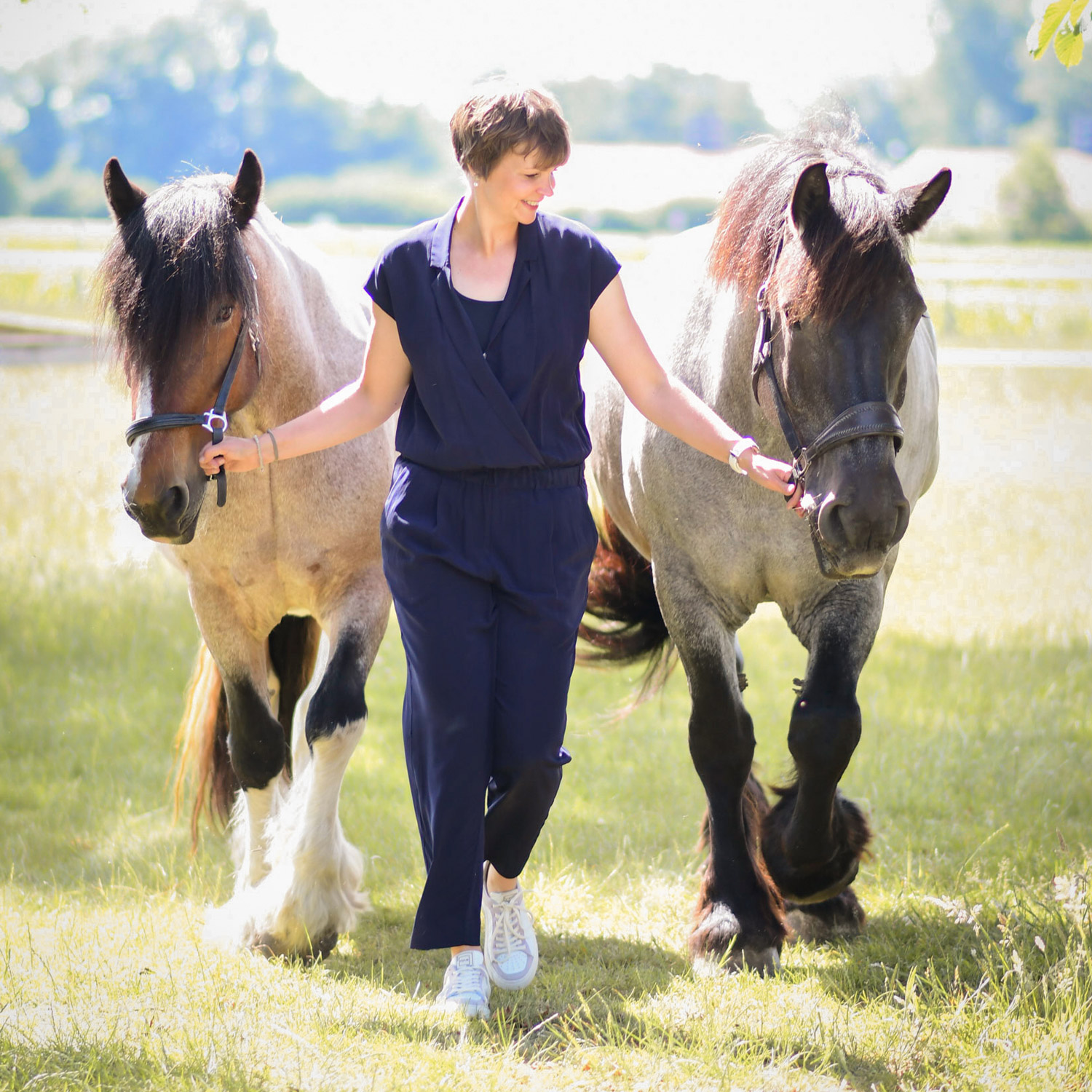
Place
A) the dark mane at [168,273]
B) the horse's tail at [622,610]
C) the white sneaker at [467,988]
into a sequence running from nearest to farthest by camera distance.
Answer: the white sneaker at [467,988]
the dark mane at [168,273]
the horse's tail at [622,610]

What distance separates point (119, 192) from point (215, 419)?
75cm

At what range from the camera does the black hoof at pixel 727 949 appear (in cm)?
333

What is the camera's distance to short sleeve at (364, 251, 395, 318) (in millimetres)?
2922

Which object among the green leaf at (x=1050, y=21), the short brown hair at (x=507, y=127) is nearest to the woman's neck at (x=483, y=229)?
the short brown hair at (x=507, y=127)

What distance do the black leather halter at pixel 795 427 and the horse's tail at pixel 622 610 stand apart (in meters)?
1.70

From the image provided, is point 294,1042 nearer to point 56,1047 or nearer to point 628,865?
point 56,1047

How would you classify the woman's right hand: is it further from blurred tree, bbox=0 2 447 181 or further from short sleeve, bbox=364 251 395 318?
blurred tree, bbox=0 2 447 181

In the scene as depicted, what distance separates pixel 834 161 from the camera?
129 inches

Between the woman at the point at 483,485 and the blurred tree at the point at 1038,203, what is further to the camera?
the blurred tree at the point at 1038,203

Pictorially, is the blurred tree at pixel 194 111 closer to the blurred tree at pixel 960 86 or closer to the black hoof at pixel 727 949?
the blurred tree at pixel 960 86

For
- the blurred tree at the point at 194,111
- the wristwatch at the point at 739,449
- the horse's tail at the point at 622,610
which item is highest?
the blurred tree at the point at 194,111

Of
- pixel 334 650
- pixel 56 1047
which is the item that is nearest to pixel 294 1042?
pixel 56 1047

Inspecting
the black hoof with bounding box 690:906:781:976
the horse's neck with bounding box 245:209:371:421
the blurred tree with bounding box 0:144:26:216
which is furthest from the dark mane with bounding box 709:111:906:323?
the blurred tree with bounding box 0:144:26:216

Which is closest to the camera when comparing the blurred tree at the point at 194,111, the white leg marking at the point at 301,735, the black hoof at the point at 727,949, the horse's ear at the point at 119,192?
the horse's ear at the point at 119,192
